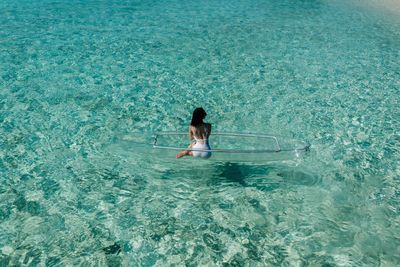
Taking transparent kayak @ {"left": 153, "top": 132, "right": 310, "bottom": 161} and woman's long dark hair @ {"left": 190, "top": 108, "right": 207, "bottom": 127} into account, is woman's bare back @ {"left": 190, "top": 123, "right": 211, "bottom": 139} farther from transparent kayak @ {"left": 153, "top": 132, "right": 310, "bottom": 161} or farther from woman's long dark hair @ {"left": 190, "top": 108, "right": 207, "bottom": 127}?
transparent kayak @ {"left": 153, "top": 132, "right": 310, "bottom": 161}

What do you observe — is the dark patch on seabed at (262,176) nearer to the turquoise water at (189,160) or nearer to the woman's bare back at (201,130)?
the turquoise water at (189,160)

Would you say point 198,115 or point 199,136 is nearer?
point 198,115

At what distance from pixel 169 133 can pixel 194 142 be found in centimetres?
74

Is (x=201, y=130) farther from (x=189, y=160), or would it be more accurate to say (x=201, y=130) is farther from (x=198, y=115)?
(x=189, y=160)

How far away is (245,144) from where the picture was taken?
7574mm

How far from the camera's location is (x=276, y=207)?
6.19 metres

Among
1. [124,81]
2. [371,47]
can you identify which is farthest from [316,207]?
[371,47]

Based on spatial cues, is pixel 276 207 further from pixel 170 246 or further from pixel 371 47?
pixel 371 47

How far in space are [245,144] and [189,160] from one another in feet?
4.21

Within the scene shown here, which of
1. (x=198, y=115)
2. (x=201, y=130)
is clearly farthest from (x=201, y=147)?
(x=198, y=115)

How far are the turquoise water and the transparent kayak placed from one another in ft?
0.88

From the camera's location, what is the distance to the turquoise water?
545cm

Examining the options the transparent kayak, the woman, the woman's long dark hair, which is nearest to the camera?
the woman's long dark hair

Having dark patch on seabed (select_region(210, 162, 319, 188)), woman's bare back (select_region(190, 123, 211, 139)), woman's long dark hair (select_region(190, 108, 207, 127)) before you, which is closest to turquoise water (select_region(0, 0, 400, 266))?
dark patch on seabed (select_region(210, 162, 319, 188))
